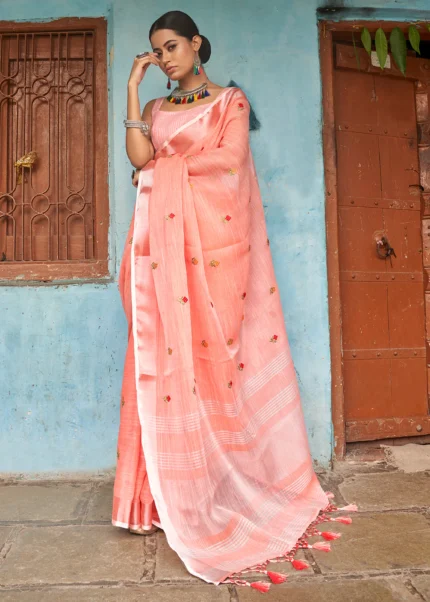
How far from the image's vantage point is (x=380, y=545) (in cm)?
186

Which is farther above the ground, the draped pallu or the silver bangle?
the silver bangle

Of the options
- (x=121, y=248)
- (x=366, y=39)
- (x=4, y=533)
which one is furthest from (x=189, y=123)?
(x=4, y=533)

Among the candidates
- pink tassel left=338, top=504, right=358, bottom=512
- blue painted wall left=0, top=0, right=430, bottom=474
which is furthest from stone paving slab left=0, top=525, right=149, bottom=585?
pink tassel left=338, top=504, right=358, bottom=512

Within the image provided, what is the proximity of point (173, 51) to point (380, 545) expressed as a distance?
6.36 ft

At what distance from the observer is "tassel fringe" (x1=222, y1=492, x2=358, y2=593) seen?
5.39 ft

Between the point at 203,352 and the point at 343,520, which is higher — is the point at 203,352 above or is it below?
above

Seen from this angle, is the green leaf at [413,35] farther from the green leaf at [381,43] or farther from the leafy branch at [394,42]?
the green leaf at [381,43]

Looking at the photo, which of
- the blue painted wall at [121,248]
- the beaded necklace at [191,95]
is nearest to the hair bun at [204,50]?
the beaded necklace at [191,95]

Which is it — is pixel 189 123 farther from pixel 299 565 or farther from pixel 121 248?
pixel 299 565

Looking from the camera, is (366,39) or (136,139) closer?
(136,139)

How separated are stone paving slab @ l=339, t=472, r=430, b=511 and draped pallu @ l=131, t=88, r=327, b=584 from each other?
0.22 m

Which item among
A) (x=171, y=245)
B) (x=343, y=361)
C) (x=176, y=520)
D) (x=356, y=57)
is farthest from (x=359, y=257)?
(x=176, y=520)

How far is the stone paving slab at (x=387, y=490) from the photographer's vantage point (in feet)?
7.39

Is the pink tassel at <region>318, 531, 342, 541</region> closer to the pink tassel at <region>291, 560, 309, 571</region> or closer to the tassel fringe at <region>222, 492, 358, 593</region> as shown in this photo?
the tassel fringe at <region>222, 492, 358, 593</region>
